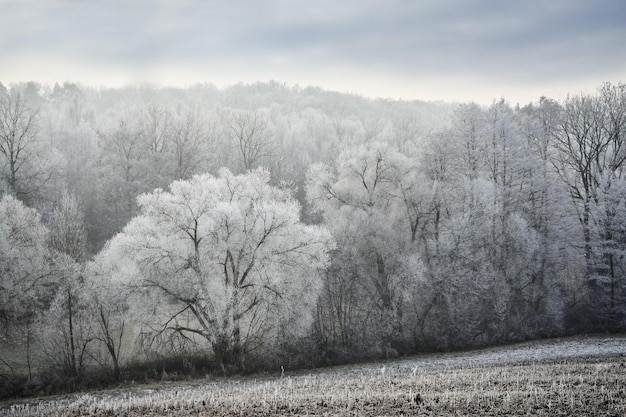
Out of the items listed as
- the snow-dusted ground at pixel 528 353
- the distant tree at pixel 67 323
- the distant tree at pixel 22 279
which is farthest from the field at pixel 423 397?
the distant tree at pixel 22 279

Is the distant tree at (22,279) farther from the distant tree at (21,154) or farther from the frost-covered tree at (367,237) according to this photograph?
the frost-covered tree at (367,237)

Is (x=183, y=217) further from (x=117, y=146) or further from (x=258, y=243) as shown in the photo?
(x=117, y=146)

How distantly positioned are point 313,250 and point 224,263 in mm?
5892

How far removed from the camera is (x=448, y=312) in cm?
3922

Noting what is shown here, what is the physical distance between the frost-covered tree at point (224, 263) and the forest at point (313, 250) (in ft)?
0.39

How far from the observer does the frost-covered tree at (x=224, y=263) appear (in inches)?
1245

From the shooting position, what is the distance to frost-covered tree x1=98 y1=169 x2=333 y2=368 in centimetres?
3162

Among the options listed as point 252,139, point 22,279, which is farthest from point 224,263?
point 252,139

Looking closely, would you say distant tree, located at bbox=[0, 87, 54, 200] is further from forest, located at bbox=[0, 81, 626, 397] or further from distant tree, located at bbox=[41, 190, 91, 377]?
distant tree, located at bbox=[41, 190, 91, 377]

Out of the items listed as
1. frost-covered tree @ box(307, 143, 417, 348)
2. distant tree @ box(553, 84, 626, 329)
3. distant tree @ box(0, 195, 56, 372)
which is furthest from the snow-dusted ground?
distant tree @ box(0, 195, 56, 372)

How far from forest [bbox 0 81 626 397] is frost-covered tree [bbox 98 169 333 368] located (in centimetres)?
12

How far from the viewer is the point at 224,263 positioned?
33.4 metres

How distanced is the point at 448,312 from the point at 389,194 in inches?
435

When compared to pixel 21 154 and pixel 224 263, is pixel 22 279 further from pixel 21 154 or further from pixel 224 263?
pixel 21 154
